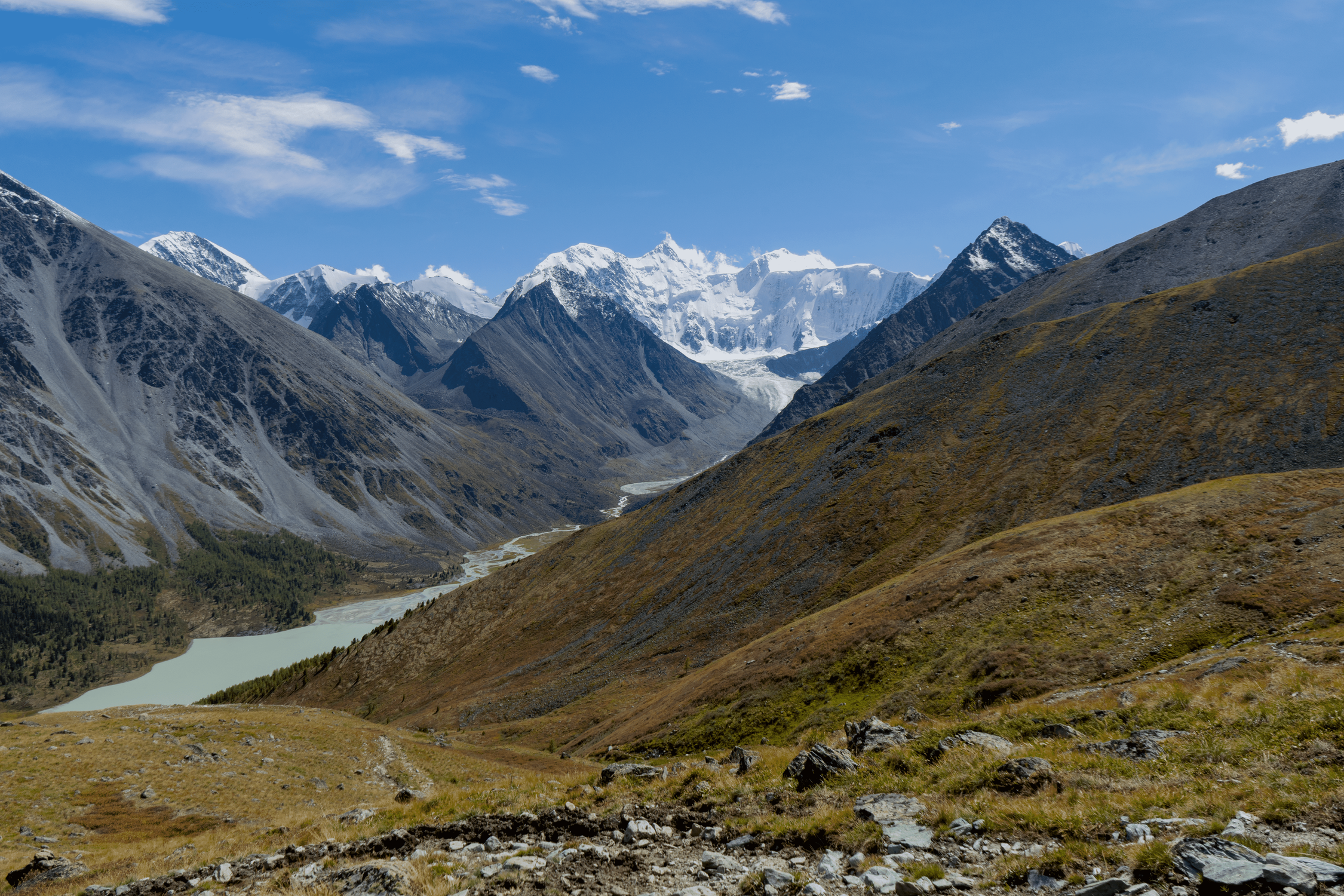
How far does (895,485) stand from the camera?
95438 millimetres

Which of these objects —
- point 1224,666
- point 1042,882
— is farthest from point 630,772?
point 1224,666

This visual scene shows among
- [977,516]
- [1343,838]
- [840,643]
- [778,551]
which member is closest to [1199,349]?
[977,516]

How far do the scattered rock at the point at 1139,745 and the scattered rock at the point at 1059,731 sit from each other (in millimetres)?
1096

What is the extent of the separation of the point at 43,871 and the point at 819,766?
79.2 feet

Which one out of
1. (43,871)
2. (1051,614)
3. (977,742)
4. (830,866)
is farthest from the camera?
(1051,614)

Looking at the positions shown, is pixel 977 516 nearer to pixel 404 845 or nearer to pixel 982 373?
pixel 982 373

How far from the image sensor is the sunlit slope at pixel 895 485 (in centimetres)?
7850

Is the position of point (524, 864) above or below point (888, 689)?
above

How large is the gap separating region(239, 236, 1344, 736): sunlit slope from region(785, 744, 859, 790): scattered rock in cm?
5070

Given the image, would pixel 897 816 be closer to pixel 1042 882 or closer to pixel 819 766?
pixel 819 766

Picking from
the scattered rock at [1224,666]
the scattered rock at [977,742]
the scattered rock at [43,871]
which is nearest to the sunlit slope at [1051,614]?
the scattered rock at [1224,666]

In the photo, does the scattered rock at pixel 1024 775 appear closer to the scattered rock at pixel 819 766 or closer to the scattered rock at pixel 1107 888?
the scattered rock at pixel 819 766

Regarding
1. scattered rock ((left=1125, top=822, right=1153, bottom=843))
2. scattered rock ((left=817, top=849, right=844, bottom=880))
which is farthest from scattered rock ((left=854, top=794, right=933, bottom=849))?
scattered rock ((left=1125, top=822, right=1153, bottom=843))

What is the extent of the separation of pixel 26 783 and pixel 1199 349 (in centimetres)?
13407
